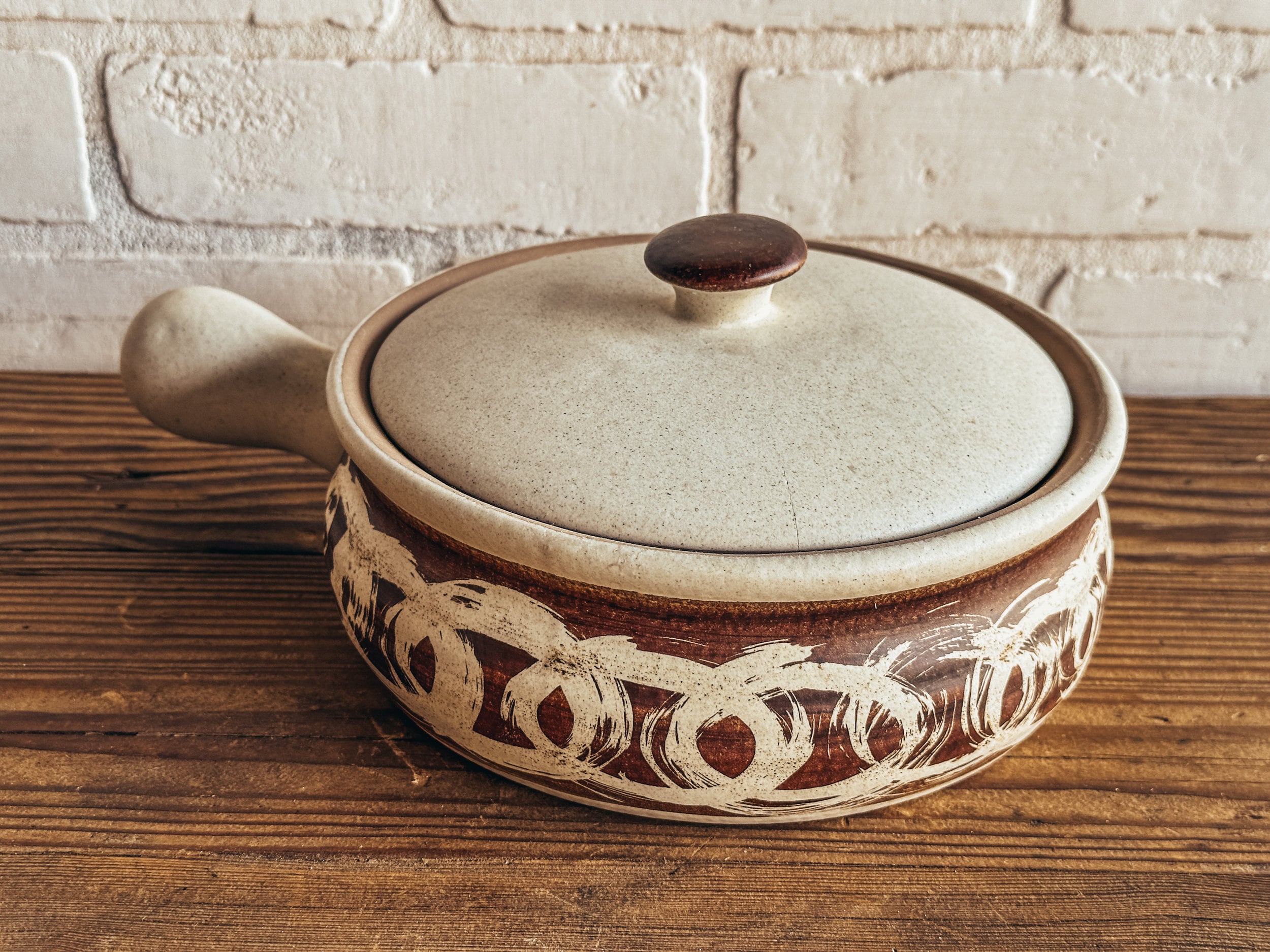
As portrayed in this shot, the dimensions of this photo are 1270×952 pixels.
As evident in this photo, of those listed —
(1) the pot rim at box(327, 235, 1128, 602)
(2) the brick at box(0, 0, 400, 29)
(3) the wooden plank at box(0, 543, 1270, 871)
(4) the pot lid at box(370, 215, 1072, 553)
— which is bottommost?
(3) the wooden plank at box(0, 543, 1270, 871)

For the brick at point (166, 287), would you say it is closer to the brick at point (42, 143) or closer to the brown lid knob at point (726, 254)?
the brick at point (42, 143)

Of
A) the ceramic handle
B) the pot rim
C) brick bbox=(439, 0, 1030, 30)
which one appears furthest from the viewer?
brick bbox=(439, 0, 1030, 30)

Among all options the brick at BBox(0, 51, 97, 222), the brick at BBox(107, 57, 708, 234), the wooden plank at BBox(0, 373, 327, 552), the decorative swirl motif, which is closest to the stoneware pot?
the decorative swirl motif

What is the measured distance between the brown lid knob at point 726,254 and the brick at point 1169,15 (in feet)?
1.29

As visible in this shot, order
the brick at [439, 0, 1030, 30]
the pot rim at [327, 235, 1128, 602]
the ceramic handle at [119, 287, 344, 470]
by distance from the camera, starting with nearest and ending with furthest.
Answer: the pot rim at [327, 235, 1128, 602]
the ceramic handle at [119, 287, 344, 470]
the brick at [439, 0, 1030, 30]

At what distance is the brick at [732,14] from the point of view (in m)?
0.69

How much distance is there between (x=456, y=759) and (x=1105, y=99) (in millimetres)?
620

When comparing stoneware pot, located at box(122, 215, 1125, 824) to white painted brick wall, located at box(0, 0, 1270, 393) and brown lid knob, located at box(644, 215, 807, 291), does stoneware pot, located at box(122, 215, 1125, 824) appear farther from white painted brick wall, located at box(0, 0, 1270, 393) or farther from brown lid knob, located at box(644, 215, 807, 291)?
white painted brick wall, located at box(0, 0, 1270, 393)

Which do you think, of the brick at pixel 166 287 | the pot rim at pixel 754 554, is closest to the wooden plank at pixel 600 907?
the pot rim at pixel 754 554

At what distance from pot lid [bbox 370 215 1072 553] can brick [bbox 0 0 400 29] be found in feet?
1.01

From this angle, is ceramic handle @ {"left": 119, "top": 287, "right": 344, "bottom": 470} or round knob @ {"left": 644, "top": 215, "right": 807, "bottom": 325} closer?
round knob @ {"left": 644, "top": 215, "right": 807, "bottom": 325}

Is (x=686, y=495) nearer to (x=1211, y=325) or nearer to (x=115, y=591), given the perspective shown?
(x=115, y=591)

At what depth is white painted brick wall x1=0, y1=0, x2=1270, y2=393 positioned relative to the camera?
705 mm

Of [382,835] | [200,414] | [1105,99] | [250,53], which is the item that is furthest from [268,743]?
[1105,99]
